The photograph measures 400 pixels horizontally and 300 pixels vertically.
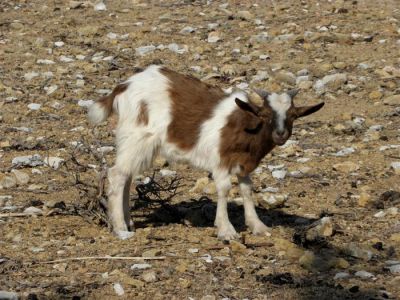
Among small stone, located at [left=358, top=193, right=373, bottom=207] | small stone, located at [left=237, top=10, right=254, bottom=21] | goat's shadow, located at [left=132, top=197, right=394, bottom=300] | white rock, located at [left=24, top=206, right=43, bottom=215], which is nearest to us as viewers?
goat's shadow, located at [left=132, top=197, right=394, bottom=300]

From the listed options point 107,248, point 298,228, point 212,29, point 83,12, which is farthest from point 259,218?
point 83,12

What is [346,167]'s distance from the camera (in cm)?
989

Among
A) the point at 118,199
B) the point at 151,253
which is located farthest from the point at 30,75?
the point at 151,253

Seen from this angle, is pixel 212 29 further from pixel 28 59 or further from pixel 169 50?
pixel 28 59

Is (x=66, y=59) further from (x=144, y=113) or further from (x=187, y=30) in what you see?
(x=144, y=113)

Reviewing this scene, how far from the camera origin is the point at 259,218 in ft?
27.9

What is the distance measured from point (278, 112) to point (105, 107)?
5.58ft

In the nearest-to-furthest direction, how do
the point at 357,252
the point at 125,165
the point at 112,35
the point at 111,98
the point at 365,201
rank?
the point at 357,252 < the point at 125,165 < the point at 111,98 < the point at 365,201 < the point at 112,35

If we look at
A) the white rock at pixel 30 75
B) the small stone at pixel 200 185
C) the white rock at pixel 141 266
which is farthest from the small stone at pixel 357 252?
the white rock at pixel 30 75

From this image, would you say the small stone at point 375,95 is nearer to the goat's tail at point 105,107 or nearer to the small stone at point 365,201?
the small stone at point 365,201

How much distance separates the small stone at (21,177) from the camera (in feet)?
30.7

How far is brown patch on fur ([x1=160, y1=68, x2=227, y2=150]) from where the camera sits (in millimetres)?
7906

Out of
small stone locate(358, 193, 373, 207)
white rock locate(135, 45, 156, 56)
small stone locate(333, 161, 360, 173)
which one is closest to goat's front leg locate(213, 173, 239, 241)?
small stone locate(358, 193, 373, 207)

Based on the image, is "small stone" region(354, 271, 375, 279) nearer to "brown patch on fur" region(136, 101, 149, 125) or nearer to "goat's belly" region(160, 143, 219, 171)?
"goat's belly" region(160, 143, 219, 171)
